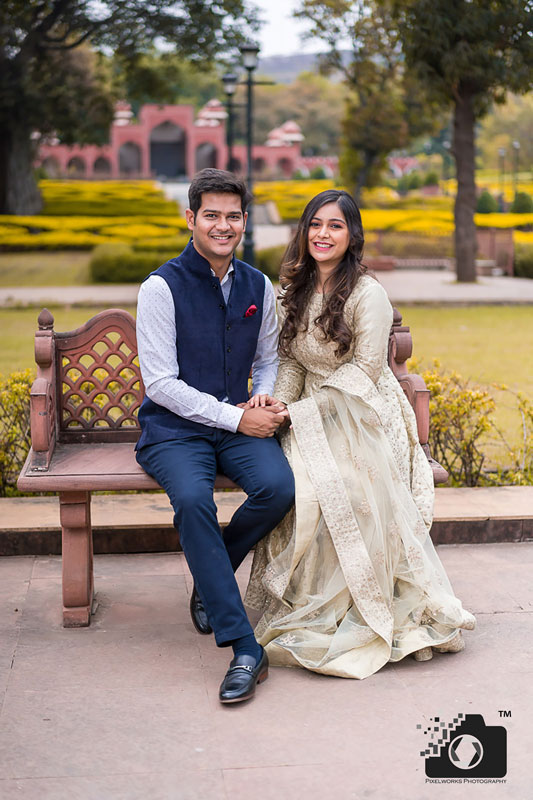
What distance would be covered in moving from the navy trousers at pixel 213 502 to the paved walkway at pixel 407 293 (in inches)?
383

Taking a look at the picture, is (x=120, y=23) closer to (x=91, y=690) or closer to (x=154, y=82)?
(x=154, y=82)

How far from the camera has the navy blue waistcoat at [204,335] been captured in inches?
116

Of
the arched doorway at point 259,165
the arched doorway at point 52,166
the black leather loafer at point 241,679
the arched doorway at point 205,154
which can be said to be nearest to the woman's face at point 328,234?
the black leather loafer at point 241,679

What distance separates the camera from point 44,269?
18.5 m

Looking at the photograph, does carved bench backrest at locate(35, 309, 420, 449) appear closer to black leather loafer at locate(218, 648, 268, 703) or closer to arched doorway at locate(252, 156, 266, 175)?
black leather loafer at locate(218, 648, 268, 703)

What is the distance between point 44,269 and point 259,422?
16.4m

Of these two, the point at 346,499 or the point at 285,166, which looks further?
the point at 285,166

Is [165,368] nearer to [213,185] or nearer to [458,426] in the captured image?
[213,185]

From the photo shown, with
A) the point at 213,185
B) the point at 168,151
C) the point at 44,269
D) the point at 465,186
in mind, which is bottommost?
the point at 44,269

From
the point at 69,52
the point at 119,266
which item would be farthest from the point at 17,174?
the point at 119,266

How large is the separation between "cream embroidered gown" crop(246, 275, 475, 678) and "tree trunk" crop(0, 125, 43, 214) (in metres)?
23.7

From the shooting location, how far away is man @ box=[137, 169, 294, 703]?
2799mm

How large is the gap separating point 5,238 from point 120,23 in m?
5.36

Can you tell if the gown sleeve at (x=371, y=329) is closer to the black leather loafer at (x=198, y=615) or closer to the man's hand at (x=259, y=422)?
the man's hand at (x=259, y=422)
